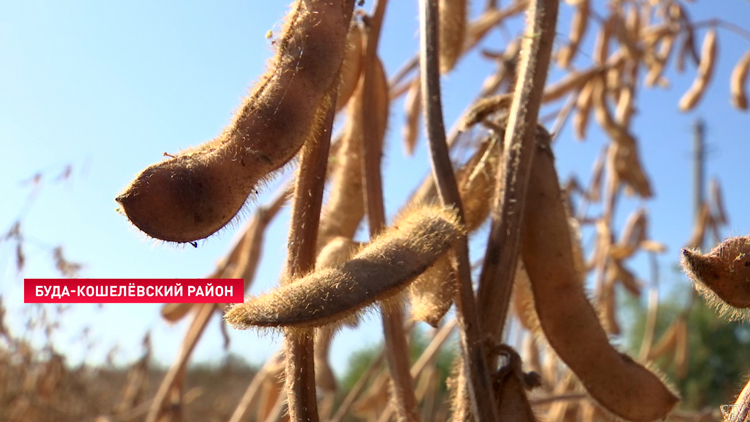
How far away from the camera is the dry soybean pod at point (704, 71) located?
7.13ft

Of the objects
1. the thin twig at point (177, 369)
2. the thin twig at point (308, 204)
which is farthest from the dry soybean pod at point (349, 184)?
the thin twig at point (177, 369)

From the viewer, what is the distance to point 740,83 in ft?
6.92

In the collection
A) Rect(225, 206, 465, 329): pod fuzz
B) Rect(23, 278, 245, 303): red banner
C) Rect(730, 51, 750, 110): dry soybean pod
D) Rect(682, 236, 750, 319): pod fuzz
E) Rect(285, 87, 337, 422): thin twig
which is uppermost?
Rect(730, 51, 750, 110): dry soybean pod

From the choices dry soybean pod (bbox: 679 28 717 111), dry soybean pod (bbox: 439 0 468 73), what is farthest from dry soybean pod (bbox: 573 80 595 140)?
dry soybean pod (bbox: 439 0 468 73)

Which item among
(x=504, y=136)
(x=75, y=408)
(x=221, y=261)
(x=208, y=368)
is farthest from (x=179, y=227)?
(x=208, y=368)

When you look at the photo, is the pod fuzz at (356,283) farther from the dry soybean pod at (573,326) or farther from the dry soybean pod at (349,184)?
the dry soybean pod at (349,184)

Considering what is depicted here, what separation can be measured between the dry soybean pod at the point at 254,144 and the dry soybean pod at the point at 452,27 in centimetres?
40

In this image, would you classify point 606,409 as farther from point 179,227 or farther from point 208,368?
point 208,368

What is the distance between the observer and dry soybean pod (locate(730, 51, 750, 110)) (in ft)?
6.88

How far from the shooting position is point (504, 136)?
0.77 metres

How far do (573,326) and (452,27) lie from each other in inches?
19.0

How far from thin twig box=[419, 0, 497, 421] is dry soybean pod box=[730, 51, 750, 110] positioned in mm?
1702

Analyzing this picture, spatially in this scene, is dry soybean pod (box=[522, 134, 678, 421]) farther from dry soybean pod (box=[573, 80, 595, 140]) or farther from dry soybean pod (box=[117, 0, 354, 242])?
dry soybean pod (box=[573, 80, 595, 140])

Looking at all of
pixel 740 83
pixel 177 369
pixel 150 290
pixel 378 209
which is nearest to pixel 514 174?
pixel 378 209
